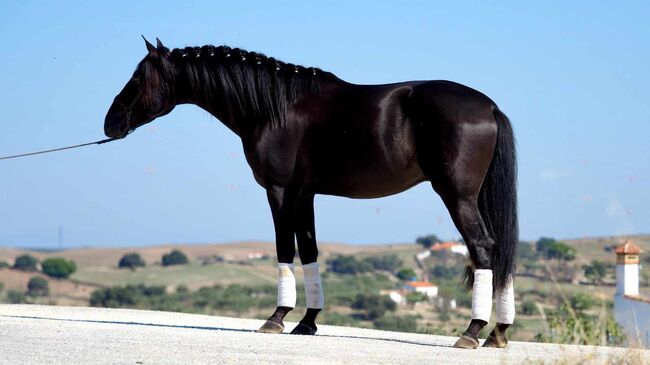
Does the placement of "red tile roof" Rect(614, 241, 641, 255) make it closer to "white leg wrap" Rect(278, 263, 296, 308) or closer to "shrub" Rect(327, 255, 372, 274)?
"white leg wrap" Rect(278, 263, 296, 308)

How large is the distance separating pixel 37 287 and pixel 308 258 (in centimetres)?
6433

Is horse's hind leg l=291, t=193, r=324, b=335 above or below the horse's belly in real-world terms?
below

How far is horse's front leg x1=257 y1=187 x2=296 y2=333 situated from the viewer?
10680mm

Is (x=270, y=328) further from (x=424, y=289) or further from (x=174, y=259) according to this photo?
(x=174, y=259)

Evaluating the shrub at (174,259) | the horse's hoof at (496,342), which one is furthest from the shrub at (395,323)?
the shrub at (174,259)

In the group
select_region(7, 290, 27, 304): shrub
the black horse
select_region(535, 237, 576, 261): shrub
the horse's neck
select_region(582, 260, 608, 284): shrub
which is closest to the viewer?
the black horse

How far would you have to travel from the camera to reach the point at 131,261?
3770 inches

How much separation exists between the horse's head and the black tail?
11.8 ft

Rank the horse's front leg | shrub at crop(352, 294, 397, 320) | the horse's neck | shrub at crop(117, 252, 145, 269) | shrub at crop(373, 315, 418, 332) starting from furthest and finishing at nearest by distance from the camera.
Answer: shrub at crop(117, 252, 145, 269), shrub at crop(352, 294, 397, 320), shrub at crop(373, 315, 418, 332), the horse's neck, the horse's front leg

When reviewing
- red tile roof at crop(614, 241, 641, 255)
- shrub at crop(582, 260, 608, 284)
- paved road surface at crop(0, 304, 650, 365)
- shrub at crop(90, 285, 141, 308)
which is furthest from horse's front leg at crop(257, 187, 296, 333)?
shrub at crop(582, 260, 608, 284)

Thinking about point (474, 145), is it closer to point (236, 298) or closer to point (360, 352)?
point (360, 352)

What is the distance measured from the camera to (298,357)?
8.37 m

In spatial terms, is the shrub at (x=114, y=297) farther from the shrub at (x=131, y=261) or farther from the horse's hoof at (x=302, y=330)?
the horse's hoof at (x=302, y=330)

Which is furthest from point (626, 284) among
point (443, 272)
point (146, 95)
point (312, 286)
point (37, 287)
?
point (443, 272)
